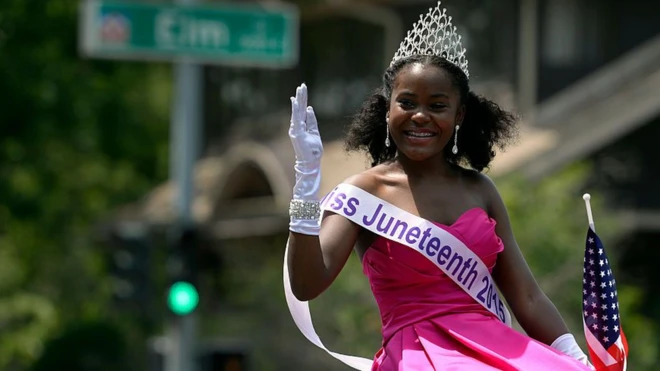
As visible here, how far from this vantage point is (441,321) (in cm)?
474

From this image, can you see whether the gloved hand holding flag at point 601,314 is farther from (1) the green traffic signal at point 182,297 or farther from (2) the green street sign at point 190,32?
(1) the green traffic signal at point 182,297

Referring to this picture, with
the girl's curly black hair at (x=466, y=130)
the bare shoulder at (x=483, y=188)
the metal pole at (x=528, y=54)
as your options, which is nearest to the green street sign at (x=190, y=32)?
the metal pole at (x=528, y=54)

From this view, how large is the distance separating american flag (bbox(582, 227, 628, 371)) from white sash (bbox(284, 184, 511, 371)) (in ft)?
0.95

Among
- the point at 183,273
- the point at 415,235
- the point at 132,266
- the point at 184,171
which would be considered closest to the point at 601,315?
the point at 415,235

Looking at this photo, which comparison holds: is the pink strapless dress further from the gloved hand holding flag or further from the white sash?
the gloved hand holding flag

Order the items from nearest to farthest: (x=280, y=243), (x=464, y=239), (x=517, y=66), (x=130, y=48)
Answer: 1. (x=464, y=239)
2. (x=130, y=48)
3. (x=517, y=66)
4. (x=280, y=243)

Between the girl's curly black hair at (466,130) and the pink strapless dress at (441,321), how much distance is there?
283 mm

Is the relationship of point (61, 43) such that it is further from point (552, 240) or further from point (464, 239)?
point (464, 239)

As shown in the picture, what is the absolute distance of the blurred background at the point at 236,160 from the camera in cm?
1357

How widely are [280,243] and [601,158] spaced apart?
6.44 metres

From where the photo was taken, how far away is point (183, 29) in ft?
43.3

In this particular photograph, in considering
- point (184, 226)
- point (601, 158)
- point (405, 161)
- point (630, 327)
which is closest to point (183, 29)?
point (184, 226)

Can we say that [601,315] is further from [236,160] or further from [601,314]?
[236,160]

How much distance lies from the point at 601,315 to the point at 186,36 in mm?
8732
